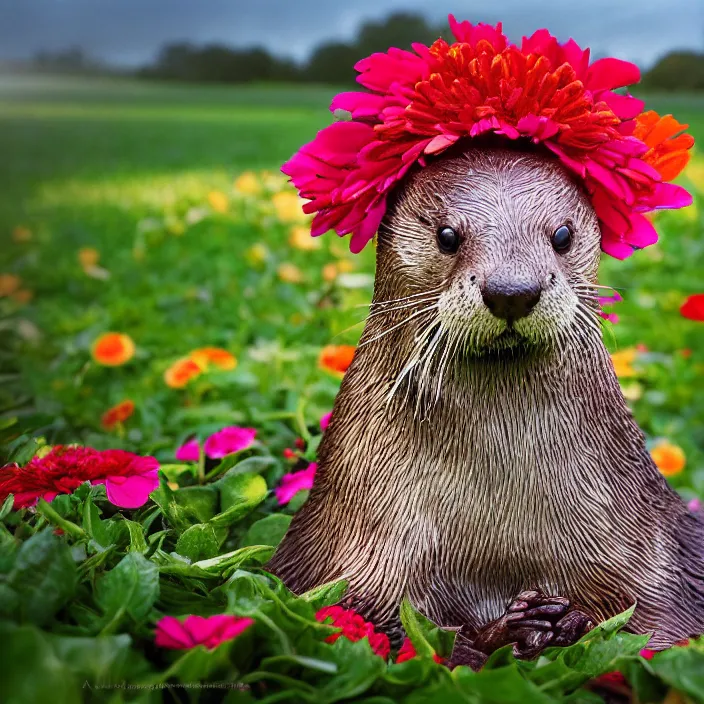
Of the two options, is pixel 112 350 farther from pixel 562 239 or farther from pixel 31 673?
pixel 31 673

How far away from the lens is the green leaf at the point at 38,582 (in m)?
1.68

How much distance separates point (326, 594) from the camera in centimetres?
201

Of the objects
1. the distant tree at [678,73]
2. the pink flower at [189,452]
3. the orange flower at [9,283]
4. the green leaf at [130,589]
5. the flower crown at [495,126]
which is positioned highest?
the distant tree at [678,73]

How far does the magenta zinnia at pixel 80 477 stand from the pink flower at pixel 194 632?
0.58 m

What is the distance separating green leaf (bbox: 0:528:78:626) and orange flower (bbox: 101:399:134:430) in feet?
5.96

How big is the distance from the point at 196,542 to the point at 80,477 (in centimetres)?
34

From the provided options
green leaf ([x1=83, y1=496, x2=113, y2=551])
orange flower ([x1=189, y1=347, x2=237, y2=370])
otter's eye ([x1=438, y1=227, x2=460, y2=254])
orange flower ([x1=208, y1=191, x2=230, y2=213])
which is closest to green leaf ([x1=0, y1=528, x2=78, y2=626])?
green leaf ([x1=83, y1=496, x2=113, y2=551])

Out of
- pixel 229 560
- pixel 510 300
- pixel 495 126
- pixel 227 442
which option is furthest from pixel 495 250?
pixel 227 442

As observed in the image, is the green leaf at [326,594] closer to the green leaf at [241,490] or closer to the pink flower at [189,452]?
the green leaf at [241,490]

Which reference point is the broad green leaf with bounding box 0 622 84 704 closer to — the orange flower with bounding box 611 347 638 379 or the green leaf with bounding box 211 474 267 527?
the green leaf with bounding box 211 474 267 527

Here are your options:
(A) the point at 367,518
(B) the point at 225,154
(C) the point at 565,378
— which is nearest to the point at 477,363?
(C) the point at 565,378

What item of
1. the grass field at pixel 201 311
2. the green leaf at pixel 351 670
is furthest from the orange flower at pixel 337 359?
the green leaf at pixel 351 670

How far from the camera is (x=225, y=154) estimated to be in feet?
33.0

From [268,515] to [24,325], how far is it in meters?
2.34
